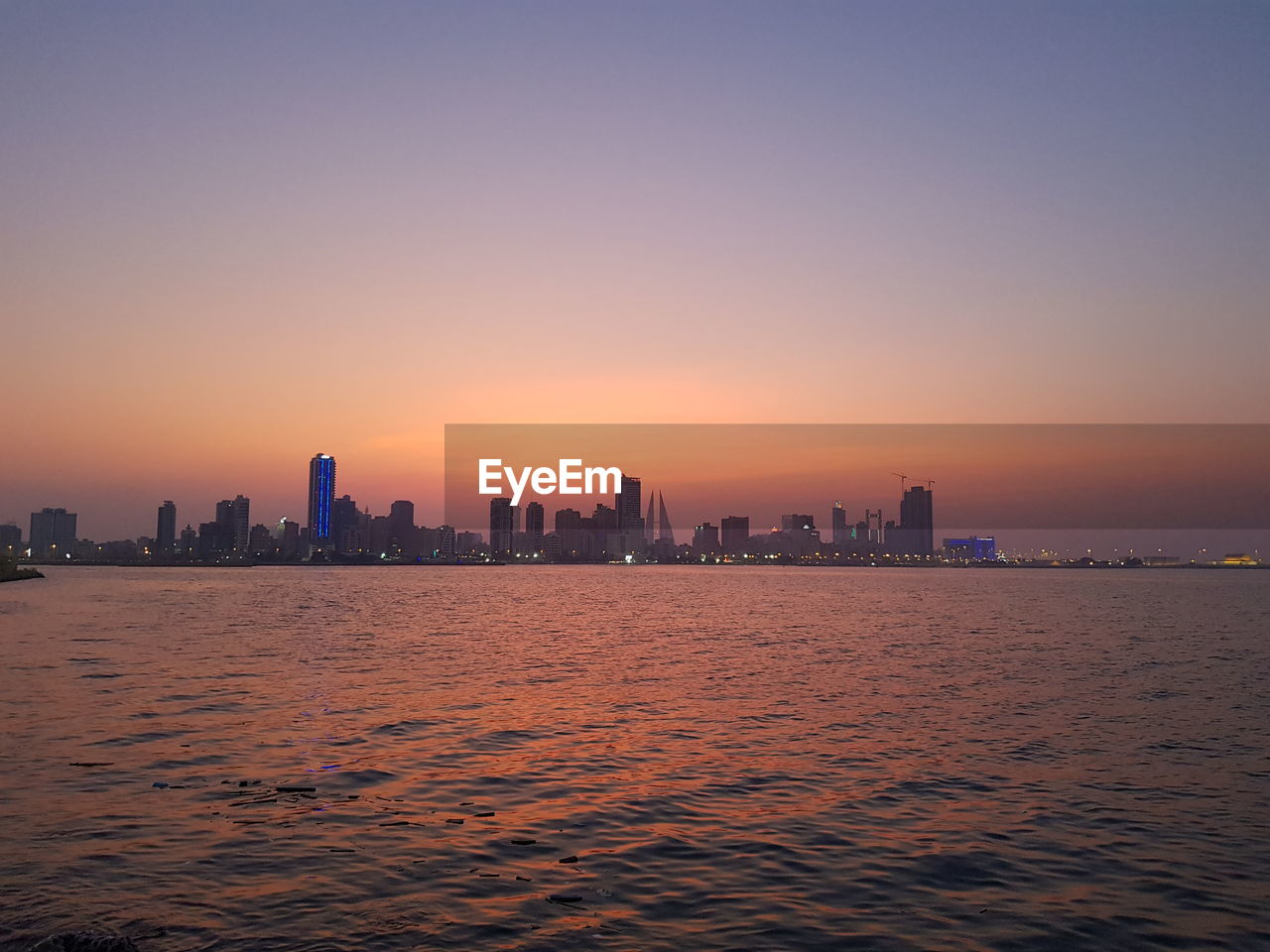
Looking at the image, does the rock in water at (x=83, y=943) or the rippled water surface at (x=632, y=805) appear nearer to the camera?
the rock in water at (x=83, y=943)

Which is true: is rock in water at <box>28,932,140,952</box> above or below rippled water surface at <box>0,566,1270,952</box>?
above

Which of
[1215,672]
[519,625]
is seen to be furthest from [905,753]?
[519,625]

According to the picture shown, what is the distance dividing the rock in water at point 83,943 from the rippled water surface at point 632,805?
37 centimetres

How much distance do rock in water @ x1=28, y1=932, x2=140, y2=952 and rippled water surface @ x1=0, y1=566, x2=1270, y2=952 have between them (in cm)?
37

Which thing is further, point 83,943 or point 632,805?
point 632,805

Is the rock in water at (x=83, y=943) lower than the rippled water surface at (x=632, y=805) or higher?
higher

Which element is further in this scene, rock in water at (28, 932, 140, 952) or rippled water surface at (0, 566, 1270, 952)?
rippled water surface at (0, 566, 1270, 952)

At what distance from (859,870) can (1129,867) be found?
492cm

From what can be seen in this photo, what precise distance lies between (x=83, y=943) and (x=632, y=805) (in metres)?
10.9

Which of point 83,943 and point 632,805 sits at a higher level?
point 83,943

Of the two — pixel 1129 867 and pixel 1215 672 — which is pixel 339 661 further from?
pixel 1215 672

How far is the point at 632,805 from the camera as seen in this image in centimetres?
2002

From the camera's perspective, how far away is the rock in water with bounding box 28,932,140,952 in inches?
455

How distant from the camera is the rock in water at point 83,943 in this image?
11.5 meters
